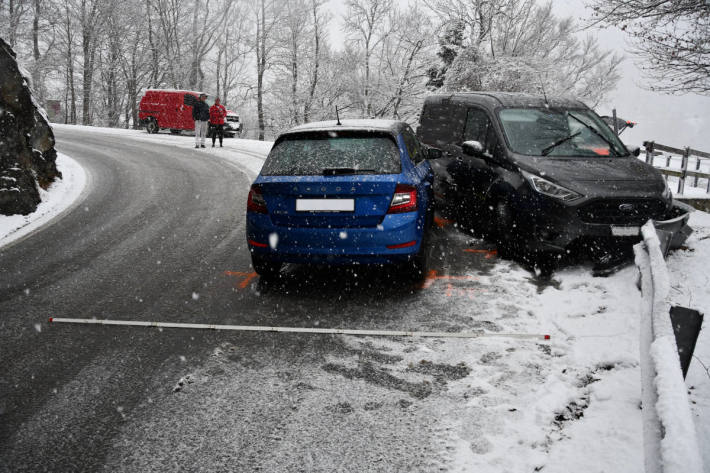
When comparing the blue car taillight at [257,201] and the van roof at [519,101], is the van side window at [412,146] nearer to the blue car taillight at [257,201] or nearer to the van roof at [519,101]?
the van roof at [519,101]

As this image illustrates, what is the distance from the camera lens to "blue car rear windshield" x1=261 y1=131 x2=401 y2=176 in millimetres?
4945

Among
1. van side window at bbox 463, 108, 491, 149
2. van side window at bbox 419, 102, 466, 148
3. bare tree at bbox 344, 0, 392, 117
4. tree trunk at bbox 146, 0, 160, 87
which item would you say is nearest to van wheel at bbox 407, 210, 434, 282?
van side window at bbox 463, 108, 491, 149

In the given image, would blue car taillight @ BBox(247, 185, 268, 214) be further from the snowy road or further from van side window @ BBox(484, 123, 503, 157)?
van side window @ BBox(484, 123, 503, 157)

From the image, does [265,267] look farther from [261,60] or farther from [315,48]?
[261,60]

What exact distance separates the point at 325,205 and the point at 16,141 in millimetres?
6646

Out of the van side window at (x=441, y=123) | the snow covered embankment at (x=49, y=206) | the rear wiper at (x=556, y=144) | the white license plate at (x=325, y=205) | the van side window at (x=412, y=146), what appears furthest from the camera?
the van side window at (x=441, y=123)

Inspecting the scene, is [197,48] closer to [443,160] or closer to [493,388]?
[443,160]

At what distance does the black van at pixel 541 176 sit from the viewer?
5586 millimetres

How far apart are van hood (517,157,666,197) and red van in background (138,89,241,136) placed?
2327 centimetres

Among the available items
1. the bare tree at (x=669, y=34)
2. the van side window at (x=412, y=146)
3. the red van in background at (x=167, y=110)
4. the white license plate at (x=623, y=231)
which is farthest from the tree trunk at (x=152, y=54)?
the white license plate at (x=623, y=231)

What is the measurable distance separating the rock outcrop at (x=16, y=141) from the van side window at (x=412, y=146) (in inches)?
254

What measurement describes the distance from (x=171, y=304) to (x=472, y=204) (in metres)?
4.28

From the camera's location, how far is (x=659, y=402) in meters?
1.85

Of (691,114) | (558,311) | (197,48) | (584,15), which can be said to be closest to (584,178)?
(558,311)
